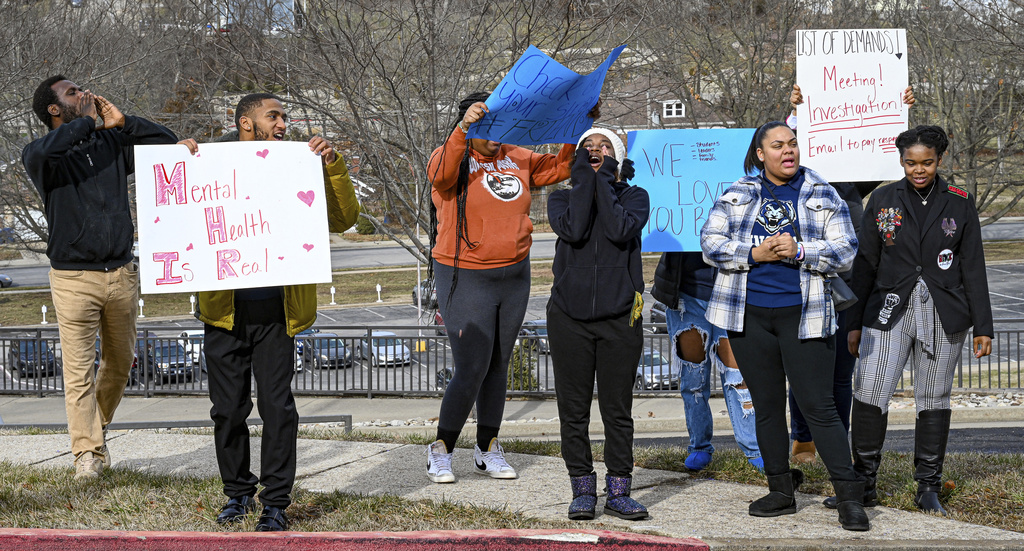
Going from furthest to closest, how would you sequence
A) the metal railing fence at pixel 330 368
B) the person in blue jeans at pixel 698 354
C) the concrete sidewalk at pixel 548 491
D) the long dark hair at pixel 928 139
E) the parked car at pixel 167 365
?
the parked car at pixel 167 365 < the metal railing fence at pixel 330 368 < the person in blue jeans at pixel 698 354 < the long dark hair at pixel 928 139 < the concrete sidewalk at pixel 548 491

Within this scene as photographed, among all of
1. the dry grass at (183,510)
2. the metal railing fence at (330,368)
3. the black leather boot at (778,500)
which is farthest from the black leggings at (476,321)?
the metal railing fence at (330,368)

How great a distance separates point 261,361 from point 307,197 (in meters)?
0.78

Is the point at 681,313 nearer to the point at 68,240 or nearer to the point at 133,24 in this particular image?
the point at 68,240

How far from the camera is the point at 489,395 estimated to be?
5.47 m

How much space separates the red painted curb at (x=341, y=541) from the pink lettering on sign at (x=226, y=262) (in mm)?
1114

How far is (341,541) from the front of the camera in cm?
400

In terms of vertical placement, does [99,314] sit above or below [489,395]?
above

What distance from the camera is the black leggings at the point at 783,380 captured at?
175 inches

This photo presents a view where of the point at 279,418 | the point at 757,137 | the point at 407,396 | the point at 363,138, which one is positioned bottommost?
the point at 407,396

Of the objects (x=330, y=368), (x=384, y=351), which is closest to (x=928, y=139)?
(x=330, y=368)

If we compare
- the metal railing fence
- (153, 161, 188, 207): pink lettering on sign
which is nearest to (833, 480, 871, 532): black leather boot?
(153, 161, 188, 207): pink lettering on sign

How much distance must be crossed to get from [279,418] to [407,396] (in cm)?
1125

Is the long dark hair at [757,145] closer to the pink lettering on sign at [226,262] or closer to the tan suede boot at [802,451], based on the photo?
the tan suede boot at [802,451]

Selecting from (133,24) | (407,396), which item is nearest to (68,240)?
(407,396)
